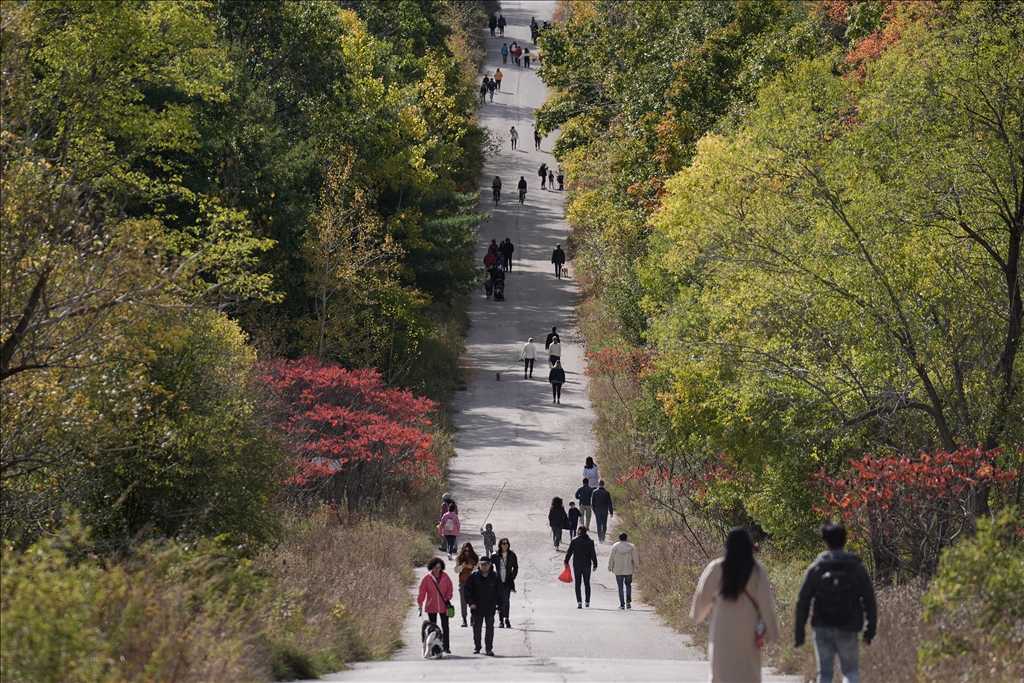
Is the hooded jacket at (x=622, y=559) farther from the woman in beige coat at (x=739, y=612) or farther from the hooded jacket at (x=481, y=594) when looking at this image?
the woman in beige coat at (x=739, y=612)

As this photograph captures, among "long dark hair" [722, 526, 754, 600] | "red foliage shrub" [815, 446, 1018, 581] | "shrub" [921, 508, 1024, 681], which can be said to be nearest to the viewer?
"long dark hair" [722, 526, 754, 600]

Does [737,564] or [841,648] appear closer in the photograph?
[737,564]

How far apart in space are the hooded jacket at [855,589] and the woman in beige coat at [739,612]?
403 mm

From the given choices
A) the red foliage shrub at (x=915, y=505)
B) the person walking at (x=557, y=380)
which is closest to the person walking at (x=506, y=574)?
the red foliage shrub at (x=915, y=505)

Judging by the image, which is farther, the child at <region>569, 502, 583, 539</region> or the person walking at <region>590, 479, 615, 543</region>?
the person walking at <region>590, 479, 615, 543</region>

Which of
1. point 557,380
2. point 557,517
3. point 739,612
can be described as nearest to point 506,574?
point 557,517

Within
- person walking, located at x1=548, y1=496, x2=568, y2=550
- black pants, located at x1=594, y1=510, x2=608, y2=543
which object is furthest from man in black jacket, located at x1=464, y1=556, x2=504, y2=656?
black pants, located at x1=594, y1=510, x2=608, y2=543

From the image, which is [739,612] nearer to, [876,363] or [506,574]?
[506,574]

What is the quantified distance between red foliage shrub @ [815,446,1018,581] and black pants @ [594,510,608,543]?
31.5 feet

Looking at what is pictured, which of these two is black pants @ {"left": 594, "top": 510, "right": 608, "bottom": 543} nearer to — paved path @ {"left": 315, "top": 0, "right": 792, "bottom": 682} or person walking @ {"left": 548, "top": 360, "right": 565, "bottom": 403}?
paved path @ {"left": 315, "top": 0, "right": 792, "bottom": 682}

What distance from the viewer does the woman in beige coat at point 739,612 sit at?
8.43 m

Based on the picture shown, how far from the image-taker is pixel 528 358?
128 ft

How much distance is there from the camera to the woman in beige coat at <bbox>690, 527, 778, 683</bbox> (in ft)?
27.7

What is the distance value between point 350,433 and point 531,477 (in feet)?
18.4
